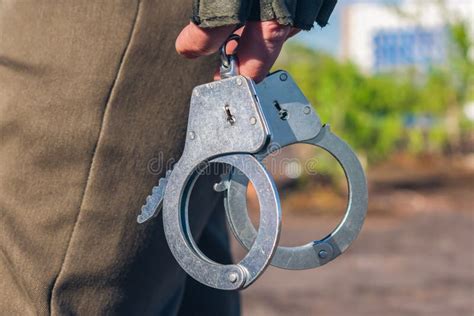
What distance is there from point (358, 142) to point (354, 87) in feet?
2.37

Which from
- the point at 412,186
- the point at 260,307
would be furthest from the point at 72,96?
the point at 412,186

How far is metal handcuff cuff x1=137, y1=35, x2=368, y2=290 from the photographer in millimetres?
1325

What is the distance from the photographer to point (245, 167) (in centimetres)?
135

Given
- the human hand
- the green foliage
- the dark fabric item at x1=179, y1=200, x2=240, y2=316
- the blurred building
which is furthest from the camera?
the blurred building

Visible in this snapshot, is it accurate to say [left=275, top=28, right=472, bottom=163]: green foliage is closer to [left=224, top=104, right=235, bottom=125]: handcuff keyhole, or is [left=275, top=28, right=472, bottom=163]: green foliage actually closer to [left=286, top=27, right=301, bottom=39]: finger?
[left=286, top=27, right=301, bottom=39]: finger

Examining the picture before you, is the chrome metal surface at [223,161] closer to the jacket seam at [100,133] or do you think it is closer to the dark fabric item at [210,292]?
the jacket seam at [100,133]

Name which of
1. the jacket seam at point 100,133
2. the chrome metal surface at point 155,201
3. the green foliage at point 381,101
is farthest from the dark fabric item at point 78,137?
the green foliage at point 381,101

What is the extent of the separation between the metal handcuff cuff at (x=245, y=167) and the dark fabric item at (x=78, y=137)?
0.56 feet

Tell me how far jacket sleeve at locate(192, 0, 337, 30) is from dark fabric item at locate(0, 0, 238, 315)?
250mm

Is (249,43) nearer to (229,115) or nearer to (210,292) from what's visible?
(229,115)

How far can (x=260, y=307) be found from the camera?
13.7ft

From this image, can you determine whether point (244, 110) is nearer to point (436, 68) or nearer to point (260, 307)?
point (260, 307)

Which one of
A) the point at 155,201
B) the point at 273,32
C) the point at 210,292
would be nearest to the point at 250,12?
the point at 273,32

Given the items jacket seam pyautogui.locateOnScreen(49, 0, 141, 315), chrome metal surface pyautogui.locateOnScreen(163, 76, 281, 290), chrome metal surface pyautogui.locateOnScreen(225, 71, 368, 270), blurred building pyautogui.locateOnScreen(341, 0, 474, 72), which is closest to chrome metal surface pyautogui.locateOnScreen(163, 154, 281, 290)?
chrome metal surface pyautogui.locateOnScreen(163, 76, 281, 290)
